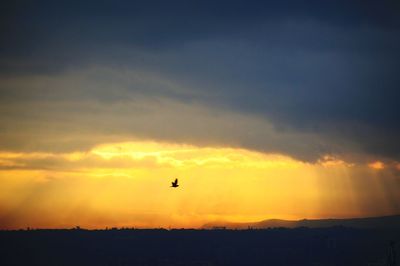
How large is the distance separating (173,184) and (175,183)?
0.68 metres

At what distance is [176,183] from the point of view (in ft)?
545

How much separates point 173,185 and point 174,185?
276mm

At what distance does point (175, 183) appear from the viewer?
543 ft

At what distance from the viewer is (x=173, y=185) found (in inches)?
6540

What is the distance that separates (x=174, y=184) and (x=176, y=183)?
0.54m

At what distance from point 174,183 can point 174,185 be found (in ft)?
2.07

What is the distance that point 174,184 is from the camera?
544 feet

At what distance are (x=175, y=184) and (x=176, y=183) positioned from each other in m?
0.34

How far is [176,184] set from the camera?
166375 mm

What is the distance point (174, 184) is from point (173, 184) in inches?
10.8

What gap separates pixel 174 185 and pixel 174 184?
0.28m

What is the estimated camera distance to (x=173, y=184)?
16600 centimetres

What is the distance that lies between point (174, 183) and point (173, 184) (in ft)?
1.73

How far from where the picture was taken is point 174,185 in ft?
545
